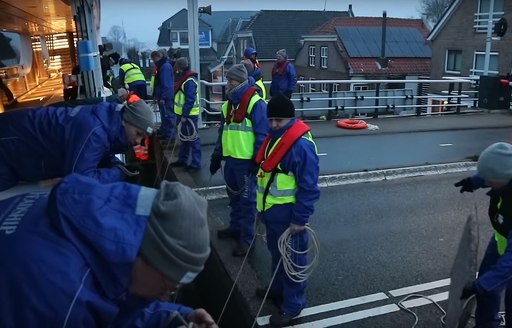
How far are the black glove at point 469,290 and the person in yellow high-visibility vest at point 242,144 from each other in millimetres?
2483

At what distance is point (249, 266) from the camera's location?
4.97 m

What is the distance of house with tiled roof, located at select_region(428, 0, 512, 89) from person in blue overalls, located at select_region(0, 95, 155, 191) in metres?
27.9

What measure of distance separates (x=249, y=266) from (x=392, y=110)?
1144 centimetres

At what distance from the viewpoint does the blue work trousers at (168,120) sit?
31.0 feet

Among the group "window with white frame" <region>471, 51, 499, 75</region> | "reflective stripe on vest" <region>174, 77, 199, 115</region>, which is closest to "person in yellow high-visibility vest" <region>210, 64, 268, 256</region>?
"reflective stripe on vest" <region>174, 77, 199, 115</region>

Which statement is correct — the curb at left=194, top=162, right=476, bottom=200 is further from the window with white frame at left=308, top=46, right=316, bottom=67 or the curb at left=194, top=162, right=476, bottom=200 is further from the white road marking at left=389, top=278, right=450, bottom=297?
the window with white frame at left=308, top=46, right=316, bottom=67

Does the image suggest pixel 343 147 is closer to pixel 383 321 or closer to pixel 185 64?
pixel 185 64

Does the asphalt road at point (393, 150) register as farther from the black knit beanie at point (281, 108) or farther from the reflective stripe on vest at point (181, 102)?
the black knit beanie at point (281, 108)

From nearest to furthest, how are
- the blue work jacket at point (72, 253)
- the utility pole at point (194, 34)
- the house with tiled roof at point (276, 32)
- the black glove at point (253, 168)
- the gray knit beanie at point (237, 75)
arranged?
1. the blue work jacket at point (72, 253)
2. the black glove at point (253, 168)
3. the gray knit beanie at point (237, 75)
4. the utility pole at point (194, 34)
5. the house with tiled roof at point (276, 32)

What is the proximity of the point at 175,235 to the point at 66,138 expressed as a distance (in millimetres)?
2757

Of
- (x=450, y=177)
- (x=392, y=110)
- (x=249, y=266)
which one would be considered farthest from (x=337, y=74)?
(x=249, y=266)

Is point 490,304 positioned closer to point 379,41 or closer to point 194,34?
point 194,34

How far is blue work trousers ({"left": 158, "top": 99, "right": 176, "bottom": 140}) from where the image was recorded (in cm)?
945

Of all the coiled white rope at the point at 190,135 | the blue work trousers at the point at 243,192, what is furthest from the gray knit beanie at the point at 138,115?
the coiled white rope at the point at 190,135
